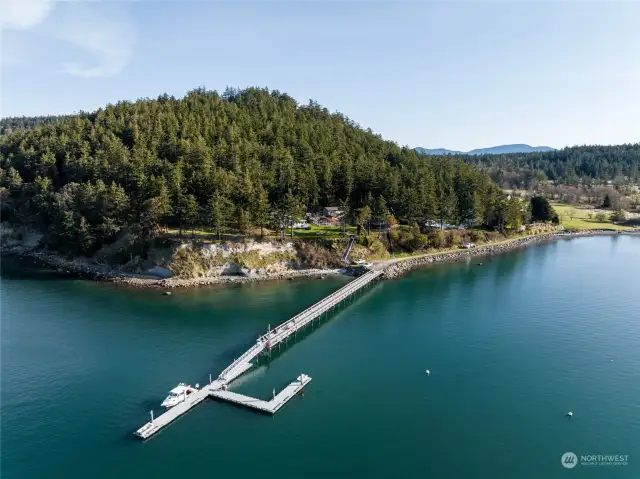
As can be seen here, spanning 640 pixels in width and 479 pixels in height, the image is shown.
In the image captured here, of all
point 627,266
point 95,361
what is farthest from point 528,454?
point 627,266

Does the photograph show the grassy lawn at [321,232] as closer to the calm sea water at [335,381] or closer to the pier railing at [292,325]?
the pier railing at [292,325]

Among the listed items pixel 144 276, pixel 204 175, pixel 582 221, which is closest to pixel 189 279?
pixel 144 276

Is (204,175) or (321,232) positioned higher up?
(204,175)

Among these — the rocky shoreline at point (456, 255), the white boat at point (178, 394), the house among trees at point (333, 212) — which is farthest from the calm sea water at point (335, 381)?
the house among trees at point (333, 212)

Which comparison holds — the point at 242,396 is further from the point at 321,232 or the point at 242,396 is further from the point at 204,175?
the point at 321,232

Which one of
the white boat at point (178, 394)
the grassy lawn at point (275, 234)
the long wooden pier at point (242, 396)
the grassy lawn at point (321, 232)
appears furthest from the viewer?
the grassy lawn at point (321, 232)
